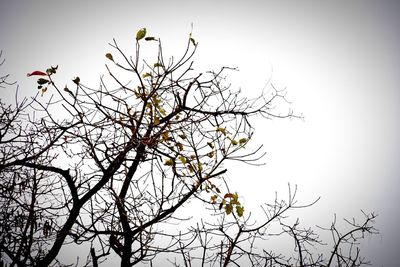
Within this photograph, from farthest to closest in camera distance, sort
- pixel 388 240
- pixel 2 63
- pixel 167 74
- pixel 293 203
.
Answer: pixel 388 240, pixel 2 63, pixel 293 203, pixel 167 74

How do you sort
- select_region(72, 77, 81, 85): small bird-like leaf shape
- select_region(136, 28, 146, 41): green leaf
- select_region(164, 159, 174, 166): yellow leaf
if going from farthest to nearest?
select_region(164, 159, 174, 166): yellow leaf, select_region(72, 77, 81, 85): small bird-like leaf shape, select_region(136, 28, 146, 41): green leaf

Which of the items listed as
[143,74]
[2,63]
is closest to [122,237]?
[143,74]

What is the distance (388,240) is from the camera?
184375mm

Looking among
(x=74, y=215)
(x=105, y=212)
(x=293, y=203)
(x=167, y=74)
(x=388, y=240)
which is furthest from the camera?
(x=388, y=240)

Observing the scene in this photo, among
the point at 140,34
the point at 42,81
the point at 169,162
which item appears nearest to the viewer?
the point at 140,34

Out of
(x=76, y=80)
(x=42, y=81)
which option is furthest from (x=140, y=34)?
(x=42, y=81)

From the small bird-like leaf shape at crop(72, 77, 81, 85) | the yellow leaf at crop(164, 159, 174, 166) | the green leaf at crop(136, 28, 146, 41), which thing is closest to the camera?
the green leaf at crop(136, 28, 146, 41)

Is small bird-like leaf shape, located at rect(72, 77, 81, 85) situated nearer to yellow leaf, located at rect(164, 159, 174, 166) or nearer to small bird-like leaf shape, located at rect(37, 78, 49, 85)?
small bird-like leaf shape, located at rect(37, 78, 49, 85)

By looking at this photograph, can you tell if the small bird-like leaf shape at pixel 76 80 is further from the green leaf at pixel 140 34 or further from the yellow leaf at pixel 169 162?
the yellow leaf at pixel 169 162

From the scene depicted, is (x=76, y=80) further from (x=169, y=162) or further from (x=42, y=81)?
(x=169, y=162)

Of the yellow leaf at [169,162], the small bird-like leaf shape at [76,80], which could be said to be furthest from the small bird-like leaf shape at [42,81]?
the yellow leaf at [169,162]

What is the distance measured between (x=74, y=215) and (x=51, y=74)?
175cm

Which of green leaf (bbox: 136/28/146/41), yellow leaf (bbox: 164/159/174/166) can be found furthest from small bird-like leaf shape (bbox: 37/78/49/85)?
yellow leaf (bbox: 164/159/174/166)

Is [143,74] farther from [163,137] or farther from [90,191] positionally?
[90,191]
